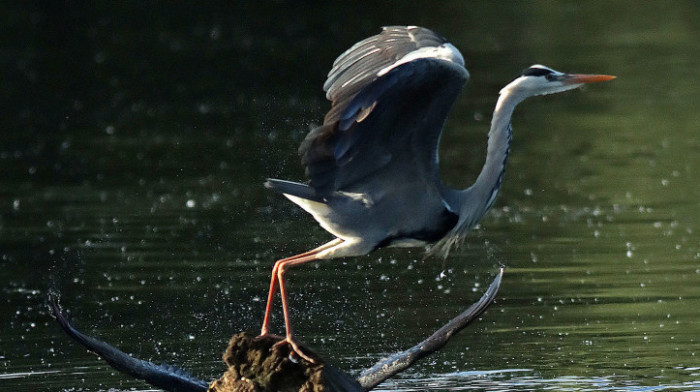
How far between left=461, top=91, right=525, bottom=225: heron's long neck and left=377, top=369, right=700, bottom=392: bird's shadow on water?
97cm

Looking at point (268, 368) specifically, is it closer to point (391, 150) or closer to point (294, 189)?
point (294, 189)

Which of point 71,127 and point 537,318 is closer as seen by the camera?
point 537,318

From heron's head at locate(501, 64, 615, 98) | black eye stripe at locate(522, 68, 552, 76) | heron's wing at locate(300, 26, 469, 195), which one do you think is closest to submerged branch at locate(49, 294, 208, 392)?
heron's wing at locate(300, 26, 469, 195)

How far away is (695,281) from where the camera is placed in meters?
10.8

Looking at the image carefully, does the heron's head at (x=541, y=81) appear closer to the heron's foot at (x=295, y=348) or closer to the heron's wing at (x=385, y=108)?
the heron's wing at (x=385, y=108)

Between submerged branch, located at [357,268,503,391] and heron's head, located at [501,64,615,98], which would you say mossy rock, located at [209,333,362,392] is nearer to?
submerged branch, located at [357,268,503,391]

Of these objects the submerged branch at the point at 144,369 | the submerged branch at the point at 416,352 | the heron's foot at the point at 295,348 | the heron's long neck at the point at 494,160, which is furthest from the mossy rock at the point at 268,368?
the heron's long neck at the point at 494,160

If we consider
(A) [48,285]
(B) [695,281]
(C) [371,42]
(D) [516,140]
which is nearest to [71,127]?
(D) [516,140]

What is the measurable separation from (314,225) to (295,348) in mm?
6491

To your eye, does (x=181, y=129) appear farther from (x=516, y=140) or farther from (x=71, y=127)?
(x=516, y=140)

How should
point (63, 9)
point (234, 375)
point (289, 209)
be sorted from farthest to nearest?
point (63, 9)
point (289, 209)
point (234, 375)

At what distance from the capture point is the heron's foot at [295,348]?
707cm

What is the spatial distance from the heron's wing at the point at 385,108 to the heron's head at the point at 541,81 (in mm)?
610

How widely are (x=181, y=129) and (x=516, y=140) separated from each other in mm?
4648
